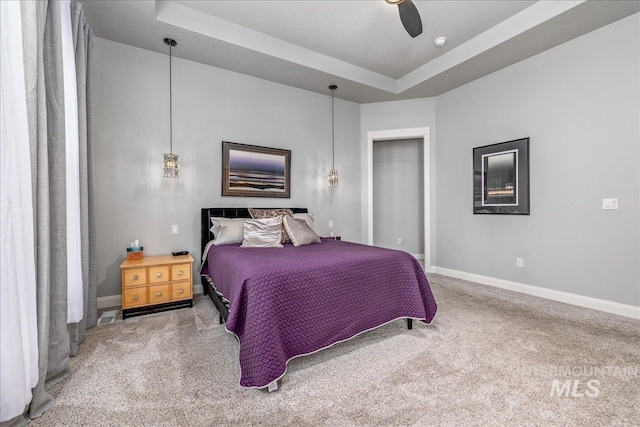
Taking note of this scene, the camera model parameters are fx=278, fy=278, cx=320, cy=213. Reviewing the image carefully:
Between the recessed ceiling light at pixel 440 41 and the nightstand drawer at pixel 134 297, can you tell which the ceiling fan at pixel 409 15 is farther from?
the nightstand drawer at pixel 134 297

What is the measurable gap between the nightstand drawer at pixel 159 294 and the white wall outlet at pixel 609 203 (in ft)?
15.3

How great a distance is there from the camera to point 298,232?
3.22 metres

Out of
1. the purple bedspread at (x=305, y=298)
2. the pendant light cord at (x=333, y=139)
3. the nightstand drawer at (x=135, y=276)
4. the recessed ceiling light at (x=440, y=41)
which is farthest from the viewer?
the pendant light cord at (x=333, y=139)

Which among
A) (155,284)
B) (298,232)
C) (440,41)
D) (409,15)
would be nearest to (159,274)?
(155,284)

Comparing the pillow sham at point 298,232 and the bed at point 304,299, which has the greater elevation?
the pillow sham at point 298,232

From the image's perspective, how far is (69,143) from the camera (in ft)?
7.05

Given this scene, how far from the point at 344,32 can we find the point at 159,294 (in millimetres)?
3609

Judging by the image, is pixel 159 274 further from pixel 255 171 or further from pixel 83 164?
pixel 255 171

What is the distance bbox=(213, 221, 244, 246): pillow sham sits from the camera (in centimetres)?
312

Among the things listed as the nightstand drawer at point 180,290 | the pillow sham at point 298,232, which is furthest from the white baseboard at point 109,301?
the pillow sham at point 298,232

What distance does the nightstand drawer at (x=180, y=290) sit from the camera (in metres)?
2.92

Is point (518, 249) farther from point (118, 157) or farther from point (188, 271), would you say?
point (118, 157)

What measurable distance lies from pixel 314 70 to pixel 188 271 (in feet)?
9.88

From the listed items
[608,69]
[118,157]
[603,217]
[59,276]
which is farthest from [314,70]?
[603,217]
